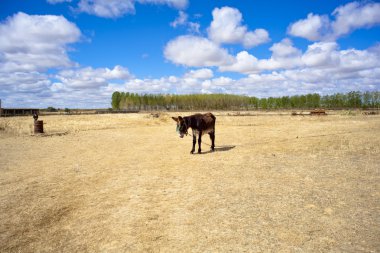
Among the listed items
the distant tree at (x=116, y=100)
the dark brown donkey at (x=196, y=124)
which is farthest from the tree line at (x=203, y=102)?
the dark brown donkey at (x=196, y=124)

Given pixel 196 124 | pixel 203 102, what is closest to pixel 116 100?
pixel 203 102

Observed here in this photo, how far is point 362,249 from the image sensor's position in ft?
16.5

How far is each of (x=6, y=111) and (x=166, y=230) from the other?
198 feet

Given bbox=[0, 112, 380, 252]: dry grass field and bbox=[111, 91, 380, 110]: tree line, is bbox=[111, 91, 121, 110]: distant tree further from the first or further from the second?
bbox=[0, 112, 380, 252]: dry grass field

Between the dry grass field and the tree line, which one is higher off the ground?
the tree line

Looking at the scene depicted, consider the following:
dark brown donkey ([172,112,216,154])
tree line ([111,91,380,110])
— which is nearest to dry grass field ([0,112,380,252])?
dark brown donkey ([172,112,216,154])

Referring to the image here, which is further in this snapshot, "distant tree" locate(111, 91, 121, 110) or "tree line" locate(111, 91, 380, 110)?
"distant tree" locate(111, 91, 121, 110)

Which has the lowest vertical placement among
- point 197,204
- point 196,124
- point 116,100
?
point 197,204

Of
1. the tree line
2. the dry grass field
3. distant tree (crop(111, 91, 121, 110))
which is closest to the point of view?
the dry grass field

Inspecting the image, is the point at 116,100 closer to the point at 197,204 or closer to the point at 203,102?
the point at 203,102

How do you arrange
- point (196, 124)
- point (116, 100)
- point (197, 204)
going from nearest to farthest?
point (197, 204)
point (196, 124)
point (116, 100)

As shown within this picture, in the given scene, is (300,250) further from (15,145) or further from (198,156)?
(15,145)

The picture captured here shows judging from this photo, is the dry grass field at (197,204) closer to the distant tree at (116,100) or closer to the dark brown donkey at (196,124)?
the dark brown donkey at (196,124)

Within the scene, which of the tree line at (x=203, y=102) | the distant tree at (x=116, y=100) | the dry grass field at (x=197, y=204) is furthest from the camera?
the distant tree at (x=116, y=100)
